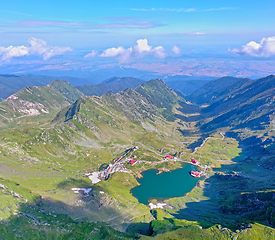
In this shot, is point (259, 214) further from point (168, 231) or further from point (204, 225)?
point (168, 231)

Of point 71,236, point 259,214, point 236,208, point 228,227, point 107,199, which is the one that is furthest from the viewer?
point 107,199

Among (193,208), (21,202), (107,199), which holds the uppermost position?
(21,202)

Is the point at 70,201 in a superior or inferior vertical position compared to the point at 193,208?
superior

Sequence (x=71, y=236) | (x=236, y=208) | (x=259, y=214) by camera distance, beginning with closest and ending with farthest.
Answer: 1. (x=71, y=236)
2. (x=259, y=214)
3. (x=236, y=208)

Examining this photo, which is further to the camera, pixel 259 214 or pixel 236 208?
pixel 236 208

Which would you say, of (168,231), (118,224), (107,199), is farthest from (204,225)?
(107,199)

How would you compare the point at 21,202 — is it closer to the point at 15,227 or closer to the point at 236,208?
the point at 15,227

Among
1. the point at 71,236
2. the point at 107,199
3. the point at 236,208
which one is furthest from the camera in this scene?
the point at 107,199

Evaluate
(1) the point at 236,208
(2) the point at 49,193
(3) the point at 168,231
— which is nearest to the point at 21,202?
(2) the point at 49,193

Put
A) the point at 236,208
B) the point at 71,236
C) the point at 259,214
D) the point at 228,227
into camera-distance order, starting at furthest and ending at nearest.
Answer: the point at 236,208
the point at 259,214
the point at 228,227
the point at 71,236
